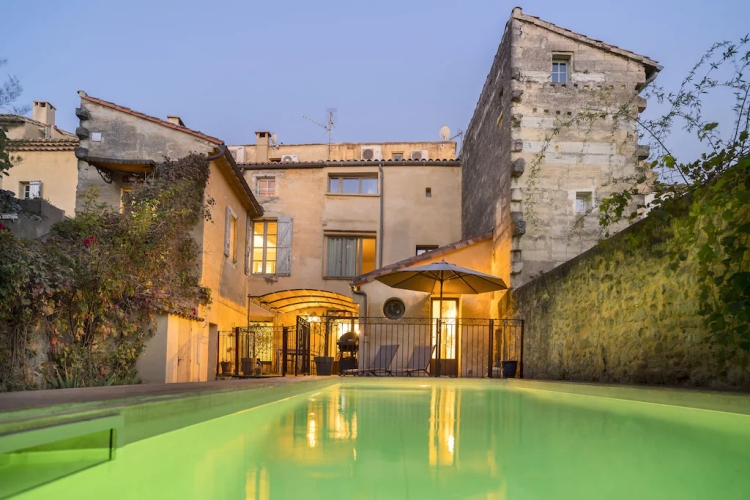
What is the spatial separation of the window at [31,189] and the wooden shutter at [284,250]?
7360mm

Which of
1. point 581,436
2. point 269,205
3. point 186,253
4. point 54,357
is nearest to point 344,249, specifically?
point 269,205

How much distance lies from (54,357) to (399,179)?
527 inches

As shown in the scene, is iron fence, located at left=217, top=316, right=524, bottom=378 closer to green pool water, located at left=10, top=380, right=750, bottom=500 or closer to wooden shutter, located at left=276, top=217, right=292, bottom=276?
wooden shutter, located at left=276, top=217, right=292, bottom=276

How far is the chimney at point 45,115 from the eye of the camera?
21.3m

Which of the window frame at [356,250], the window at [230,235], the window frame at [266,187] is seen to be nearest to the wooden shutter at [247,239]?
the window at [230,235]

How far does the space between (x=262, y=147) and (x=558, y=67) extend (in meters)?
12.8

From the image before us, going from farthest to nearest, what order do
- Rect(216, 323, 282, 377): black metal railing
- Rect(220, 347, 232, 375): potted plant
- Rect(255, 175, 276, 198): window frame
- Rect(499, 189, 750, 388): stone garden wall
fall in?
Rect(255, 175, 276, 198): window frame, Rect(220, 347, 232, 375): potted plant, Rect(216, 323, 282, 377): black metal railing, Rect(499, 189, 750, 388): stone garden wall

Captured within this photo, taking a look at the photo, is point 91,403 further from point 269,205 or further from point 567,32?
point 269,205

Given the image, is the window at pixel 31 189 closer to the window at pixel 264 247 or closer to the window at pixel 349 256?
the window at pixel 264 247

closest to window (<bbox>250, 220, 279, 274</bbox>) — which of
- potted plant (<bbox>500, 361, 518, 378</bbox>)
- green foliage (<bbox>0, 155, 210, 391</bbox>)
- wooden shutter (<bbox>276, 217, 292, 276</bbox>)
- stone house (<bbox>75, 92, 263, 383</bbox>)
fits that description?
wooden shutter (<bbox>276, 217, 292, 276</bbox>)

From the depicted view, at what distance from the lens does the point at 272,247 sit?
Answer: 19.1 metres

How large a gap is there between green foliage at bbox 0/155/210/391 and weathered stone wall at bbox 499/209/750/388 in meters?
5.97

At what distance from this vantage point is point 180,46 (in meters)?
150

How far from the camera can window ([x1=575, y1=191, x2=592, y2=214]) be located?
43.7 feet
